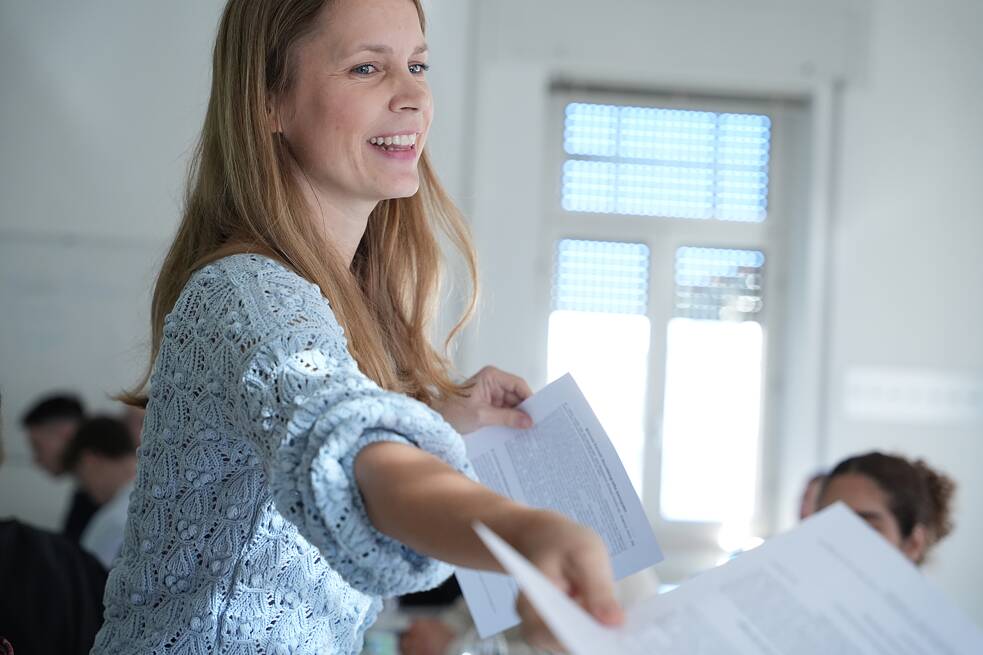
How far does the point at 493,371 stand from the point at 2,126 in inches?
175

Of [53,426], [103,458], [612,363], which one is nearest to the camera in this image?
[103,458]

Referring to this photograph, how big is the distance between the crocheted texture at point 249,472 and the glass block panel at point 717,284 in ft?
15.7

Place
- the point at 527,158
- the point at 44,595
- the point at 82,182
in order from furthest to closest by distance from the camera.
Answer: the point at 527,158, the point at 82,182, the point at 44,595

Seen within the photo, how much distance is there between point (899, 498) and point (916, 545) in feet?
0.36

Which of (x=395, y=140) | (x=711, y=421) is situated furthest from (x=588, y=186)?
(x=395, y=140)

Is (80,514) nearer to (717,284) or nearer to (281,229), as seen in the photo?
(717,284)

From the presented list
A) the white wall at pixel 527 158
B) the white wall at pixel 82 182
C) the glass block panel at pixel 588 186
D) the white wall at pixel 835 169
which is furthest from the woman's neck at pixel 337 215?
the glass block panel at pixel 588 186

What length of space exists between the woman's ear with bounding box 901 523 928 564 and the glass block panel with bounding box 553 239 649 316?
125 inches

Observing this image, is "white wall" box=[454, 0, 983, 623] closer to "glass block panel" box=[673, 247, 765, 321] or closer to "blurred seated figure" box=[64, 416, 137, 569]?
"glass block panel" box=[673, 247, 765, 321]

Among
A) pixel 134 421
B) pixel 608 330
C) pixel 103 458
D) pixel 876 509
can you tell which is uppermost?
pixel 608 330

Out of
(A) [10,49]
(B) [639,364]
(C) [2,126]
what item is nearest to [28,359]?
(C) [2,126]

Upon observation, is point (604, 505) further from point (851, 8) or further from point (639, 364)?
point (851, 8)

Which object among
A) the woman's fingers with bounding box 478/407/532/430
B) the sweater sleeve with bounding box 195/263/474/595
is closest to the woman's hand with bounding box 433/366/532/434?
the woman's fingers with bounding box 478/407/532/430

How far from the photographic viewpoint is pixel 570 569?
0.53 m
